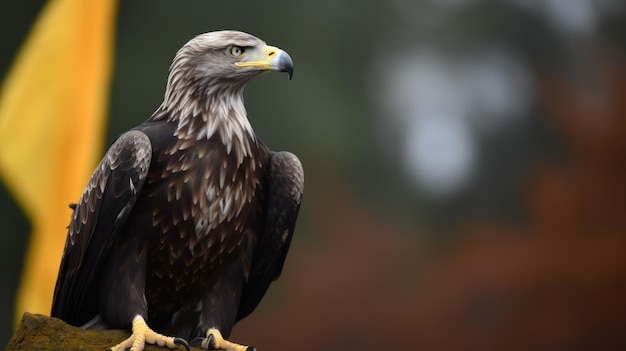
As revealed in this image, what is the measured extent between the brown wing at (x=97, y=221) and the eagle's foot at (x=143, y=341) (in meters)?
0.30

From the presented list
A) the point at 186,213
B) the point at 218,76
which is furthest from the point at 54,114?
the point at 186,213

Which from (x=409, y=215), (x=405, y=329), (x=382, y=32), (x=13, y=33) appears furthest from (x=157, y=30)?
(x=405, y=329)

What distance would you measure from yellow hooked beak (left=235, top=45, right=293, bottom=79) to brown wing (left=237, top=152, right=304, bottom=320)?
0.35 metres

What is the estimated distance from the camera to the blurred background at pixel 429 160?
4.89 metres

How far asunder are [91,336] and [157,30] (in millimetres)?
2850

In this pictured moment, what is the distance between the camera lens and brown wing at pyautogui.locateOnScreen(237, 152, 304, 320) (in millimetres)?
2863

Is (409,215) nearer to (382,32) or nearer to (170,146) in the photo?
(382,32)

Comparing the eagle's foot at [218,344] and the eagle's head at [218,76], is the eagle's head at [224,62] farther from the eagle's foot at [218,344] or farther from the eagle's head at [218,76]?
the eagle's foot at [218,344]

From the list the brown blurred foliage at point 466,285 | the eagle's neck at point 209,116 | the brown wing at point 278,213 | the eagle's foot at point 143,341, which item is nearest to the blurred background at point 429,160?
the brown blurred foliage at point 466,285

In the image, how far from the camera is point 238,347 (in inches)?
101

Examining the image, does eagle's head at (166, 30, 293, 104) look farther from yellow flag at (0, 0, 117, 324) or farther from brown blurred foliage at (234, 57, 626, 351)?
yellow flag at (0, 0, 117, 324)

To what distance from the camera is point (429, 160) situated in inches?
199

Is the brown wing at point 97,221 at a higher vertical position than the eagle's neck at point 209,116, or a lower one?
lower

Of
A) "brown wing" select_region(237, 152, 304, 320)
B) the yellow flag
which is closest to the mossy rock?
"brown wing" select_region(237, 152, 304, 320)
